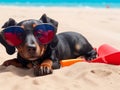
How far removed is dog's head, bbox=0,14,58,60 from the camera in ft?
18.1

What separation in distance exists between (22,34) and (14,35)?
0.37 feet

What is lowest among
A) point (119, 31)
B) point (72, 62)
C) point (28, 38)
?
point (119, 31)

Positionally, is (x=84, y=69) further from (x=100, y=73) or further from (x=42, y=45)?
(x=42, y=45)

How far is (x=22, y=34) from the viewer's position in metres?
5.63

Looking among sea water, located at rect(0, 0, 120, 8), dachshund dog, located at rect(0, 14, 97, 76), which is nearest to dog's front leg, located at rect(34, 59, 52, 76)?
dachshund dog, located at rect(0, 14, 97, 76)

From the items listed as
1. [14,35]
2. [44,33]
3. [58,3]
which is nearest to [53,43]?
[44,33]

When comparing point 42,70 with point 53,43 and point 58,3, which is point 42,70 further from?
point 58,3

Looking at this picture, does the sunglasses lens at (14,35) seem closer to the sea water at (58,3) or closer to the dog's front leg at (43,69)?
the dog's front leg at (43,69)

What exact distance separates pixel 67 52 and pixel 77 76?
1353 millimetres

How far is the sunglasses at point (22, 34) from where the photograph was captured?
18.5 ft

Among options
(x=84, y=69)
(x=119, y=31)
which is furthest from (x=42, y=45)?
(x=119, y=31)

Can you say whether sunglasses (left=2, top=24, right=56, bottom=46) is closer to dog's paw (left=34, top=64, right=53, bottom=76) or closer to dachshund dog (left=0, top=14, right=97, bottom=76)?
dachshund dog (left=0, top=14, right=97, bottom=76)

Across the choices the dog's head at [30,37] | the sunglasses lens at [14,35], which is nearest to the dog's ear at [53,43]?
the dog's head at [30,37]

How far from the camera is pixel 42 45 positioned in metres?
5.69
